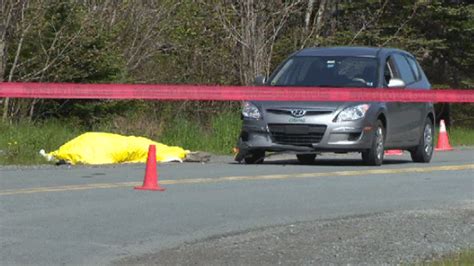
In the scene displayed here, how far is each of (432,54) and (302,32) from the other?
8.98m

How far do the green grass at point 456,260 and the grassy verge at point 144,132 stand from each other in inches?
389

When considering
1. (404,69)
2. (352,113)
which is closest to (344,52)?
(404,69)

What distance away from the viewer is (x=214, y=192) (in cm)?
1298

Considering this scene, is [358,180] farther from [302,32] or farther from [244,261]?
[302,32]

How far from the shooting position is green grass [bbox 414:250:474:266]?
29.3 feet

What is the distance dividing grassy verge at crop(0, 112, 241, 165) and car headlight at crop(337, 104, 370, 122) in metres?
4.52

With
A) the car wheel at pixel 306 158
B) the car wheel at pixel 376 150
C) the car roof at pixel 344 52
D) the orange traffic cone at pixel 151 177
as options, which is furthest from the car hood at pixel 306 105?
the orange traffic cone at pixel 151 177

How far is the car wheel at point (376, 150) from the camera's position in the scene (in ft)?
55.5

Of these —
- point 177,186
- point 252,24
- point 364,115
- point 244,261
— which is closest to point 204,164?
point 364,115

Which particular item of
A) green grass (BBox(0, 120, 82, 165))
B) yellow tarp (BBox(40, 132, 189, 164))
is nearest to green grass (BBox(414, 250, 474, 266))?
yellow tarp (BBox(40, 132, 189, 164))

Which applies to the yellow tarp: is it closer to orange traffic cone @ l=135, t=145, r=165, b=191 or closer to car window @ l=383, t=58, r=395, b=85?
car window @ l=383, t=58, r=395, b=85

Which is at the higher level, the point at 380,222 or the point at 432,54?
the point at 380,222

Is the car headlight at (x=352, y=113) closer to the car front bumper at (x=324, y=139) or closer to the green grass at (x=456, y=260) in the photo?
the car front bumper at (x=324, y=139)

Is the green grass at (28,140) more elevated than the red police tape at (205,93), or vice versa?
the red police tape at (205,93)
